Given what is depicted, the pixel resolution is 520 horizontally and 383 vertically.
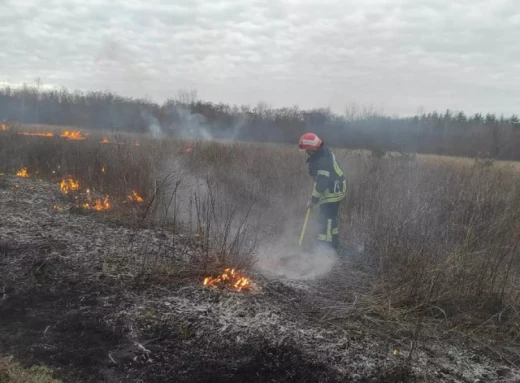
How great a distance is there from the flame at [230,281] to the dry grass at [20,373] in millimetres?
2193

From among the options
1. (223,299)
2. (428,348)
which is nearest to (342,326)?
(428,348)

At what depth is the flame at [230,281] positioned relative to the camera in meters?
4.95

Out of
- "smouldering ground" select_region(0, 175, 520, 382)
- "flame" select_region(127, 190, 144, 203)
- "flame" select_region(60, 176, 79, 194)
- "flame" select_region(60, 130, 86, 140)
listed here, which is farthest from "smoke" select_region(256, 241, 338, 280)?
"flame" select_region(60, 130, 86, 140)

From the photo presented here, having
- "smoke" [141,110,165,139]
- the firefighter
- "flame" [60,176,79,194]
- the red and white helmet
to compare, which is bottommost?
"flame" [60,176,79,194]

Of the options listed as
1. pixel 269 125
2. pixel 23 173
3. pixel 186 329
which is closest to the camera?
pixel 186 329

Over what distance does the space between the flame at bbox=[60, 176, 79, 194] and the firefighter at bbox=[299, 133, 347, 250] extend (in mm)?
6276

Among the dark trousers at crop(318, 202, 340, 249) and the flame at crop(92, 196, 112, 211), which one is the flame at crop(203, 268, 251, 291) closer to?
the dark trousers at crop(318, 202, 340, 249)

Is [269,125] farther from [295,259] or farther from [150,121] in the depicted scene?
[295,259]

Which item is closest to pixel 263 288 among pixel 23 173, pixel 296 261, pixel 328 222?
pixel 296 261

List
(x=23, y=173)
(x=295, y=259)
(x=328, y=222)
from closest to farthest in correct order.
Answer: (x=328, y=222)
(x=295, y=259)
(x=23, y=173)

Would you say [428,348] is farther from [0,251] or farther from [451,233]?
[0,251]

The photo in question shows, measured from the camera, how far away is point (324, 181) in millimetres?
6188

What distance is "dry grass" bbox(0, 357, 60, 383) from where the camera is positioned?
293 centimetres

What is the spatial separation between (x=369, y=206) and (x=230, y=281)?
4421 mm
